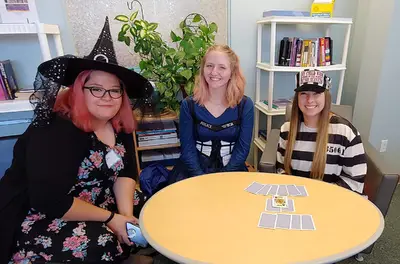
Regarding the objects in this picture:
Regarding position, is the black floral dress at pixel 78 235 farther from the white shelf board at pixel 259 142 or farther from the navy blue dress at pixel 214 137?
the white shelf board at pixel 259 142

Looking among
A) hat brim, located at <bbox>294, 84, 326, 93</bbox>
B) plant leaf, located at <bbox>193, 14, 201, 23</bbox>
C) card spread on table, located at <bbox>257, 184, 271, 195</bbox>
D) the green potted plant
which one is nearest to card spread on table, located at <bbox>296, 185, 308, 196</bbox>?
card spread on table, located at <bbox>257, 184, 271, 195</bbox>

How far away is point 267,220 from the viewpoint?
104 centimetres

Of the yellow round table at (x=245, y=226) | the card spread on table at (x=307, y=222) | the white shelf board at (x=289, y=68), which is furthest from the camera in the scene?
the white shelf board at (x=289, y=68)

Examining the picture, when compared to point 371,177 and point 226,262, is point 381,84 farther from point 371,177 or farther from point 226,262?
point 226,262

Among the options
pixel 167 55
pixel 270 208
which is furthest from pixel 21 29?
pixel 270 208

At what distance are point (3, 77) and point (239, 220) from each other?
192 cm

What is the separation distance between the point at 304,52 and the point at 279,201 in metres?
1.58

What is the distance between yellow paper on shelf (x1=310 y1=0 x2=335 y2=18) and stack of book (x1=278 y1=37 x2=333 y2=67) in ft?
0.63

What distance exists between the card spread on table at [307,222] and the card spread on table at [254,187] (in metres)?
0.25

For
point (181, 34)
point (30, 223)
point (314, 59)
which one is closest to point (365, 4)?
point (314, 59)

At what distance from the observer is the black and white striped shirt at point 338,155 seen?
145cm

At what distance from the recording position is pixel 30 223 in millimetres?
1155

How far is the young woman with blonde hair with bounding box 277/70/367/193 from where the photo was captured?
146cm

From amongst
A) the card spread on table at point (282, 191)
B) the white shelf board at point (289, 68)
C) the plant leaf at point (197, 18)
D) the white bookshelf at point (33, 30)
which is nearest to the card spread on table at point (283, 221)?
the card spread on table at point (282, 191)
